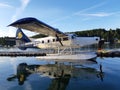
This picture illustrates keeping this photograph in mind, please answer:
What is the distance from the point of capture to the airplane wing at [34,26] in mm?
14728

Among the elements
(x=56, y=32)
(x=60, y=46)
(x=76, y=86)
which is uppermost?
(x=56, y=32)

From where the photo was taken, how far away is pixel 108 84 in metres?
9.23

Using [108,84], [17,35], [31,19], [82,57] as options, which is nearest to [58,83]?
[108,84]

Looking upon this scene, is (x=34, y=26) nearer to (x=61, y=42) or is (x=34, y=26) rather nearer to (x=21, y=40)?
(x=61, y=42)

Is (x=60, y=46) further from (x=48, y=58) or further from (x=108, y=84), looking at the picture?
(x=108, y=84)

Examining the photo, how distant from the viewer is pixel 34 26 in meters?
→ 17.5

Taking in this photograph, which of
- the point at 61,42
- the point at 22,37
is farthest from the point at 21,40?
the point at 61,42

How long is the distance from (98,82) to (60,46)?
12.7m

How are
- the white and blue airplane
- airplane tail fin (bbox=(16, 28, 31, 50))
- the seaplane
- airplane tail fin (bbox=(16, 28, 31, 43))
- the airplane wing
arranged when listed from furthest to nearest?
airplane tail fin (bbox=(16, 28, 31, 43)), airplane tail fin (bbox=(16, 28, 31, 50)), the white and blue airplane, the seaplane, the airplane wing

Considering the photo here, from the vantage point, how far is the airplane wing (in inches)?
580

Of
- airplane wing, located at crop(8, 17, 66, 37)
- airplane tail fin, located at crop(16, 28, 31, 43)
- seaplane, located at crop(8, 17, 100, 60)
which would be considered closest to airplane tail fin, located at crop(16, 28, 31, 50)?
airplane tail fin, located at crop(16, 28, 31, 43)

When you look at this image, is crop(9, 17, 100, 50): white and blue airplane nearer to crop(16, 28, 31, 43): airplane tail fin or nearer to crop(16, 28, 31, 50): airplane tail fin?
crop(16, 28, 31, 50): airplane tail fin

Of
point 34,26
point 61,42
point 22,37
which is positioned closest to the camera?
point 34,26

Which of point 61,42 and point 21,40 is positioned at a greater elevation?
point 21,40
